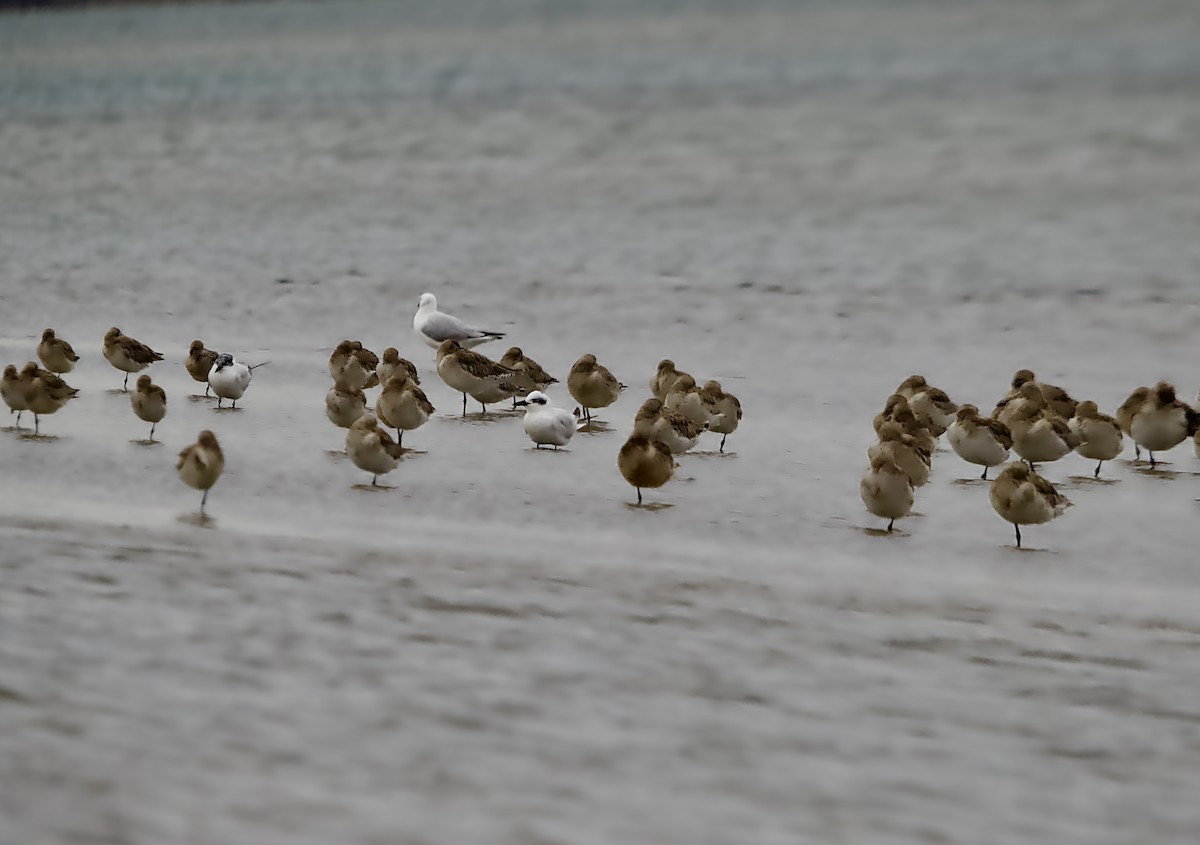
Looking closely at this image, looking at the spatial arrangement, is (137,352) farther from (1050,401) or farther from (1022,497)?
(1022,497)

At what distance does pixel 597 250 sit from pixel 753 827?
14.0 metres

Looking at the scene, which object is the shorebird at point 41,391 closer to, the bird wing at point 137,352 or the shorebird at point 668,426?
the bird wing at point 137,352

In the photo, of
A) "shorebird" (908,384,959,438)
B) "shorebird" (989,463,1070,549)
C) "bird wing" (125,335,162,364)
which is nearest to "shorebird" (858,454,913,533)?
"shorebird" (989,463,1070,549)

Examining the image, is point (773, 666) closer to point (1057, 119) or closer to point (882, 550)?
point (882, 550)

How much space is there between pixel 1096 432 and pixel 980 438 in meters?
0.73

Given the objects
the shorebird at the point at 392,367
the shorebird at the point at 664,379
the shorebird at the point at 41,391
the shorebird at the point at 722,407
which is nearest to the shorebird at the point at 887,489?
the shorebird at the point at 722,407

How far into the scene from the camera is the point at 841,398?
10977 millimetres

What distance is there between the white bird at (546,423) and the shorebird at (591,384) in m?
0.61

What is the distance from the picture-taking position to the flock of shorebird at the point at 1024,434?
739cm

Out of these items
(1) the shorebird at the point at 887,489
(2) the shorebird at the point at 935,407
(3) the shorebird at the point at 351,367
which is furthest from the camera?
(3) the shorebird at the point at 351,367

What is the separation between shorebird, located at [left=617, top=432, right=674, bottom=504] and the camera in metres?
7.74

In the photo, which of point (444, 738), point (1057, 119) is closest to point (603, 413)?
point (444, 738)

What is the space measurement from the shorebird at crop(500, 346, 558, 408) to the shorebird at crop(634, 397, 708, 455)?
172 cm

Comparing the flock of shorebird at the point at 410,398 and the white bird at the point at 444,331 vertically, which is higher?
the white bird at the point at 444,331
